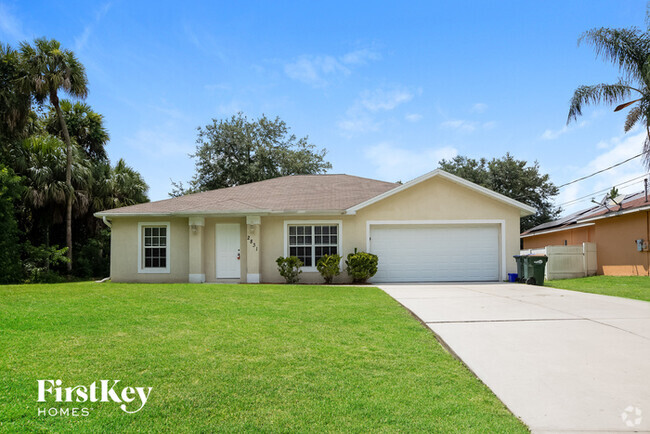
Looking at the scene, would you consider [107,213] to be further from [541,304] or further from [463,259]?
[541,304]

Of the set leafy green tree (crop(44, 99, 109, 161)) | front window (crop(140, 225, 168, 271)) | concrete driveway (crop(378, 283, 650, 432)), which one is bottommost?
concrete driveway (crop(378, 283, 650, 432))

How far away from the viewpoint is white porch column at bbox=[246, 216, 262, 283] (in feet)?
51.0

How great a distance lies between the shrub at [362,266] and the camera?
15.1m

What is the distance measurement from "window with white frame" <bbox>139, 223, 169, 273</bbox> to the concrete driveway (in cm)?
1085

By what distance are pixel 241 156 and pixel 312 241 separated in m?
19.1

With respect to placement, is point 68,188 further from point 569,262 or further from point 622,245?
point 622,245

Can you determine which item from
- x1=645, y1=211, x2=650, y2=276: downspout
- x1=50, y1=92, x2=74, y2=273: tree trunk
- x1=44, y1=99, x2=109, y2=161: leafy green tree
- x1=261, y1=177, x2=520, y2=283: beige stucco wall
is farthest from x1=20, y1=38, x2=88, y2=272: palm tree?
x1=645, y1=211, x2=650, y2=276: downspout

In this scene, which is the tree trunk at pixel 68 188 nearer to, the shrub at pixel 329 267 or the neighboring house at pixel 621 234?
the shrub at pixel 329 267

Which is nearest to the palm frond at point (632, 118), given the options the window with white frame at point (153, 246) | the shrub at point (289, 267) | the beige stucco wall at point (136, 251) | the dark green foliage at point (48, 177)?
the shrub at point (289, 267)

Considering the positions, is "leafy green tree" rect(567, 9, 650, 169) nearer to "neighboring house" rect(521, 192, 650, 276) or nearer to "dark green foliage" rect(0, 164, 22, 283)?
"neighboring house" rect(521, 192, 650, 276)

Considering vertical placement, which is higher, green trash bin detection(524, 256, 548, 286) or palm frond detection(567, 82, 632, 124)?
palm frond detection(567, 82, 632, 124)

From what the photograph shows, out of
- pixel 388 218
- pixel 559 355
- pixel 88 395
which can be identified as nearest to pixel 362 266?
pixel 388 218

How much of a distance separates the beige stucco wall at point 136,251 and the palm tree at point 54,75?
24.9ft

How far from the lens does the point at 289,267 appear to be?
1524 cm
